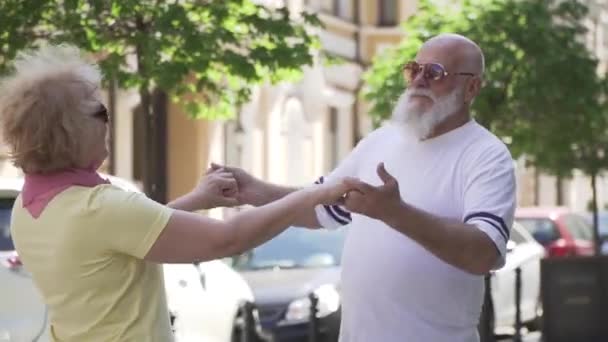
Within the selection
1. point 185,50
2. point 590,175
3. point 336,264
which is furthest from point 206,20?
point 590,175

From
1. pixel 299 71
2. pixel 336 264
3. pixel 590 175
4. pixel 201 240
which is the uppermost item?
pixel 201 240

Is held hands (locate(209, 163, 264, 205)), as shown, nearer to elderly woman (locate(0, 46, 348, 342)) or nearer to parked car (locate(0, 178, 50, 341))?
elderly woman (locate(0, 46, 348, 342))

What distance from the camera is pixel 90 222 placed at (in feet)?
14.1

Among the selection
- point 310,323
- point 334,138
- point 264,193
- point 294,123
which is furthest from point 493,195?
point 334,138

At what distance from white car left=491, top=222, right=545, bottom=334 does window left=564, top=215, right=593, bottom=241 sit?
18.8 ft

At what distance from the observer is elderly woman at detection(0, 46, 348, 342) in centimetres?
428

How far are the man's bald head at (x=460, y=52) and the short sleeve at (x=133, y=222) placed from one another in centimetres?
151

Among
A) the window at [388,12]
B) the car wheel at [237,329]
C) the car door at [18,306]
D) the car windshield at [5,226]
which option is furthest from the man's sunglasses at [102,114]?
the window at [388,12]

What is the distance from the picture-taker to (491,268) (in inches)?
198

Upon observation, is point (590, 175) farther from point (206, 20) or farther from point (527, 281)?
point (206, 20)

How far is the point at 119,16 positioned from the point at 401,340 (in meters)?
7.47

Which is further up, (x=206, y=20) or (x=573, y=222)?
(x=206, y=20)

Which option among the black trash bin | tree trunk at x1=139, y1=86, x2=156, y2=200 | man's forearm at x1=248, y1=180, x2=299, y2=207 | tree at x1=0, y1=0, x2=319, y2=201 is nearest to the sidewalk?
the black trash bin

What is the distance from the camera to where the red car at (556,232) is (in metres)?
23.8
